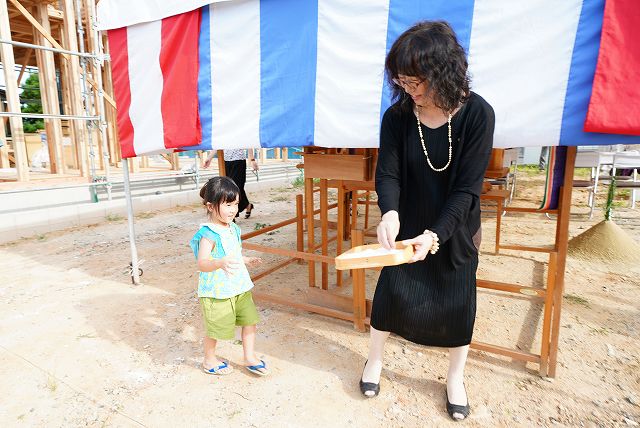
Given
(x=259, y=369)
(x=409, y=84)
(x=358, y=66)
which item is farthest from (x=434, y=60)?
(x=259, y=369)

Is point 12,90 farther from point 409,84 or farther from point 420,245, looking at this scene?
point 420,245

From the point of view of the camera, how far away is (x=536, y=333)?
2.82m

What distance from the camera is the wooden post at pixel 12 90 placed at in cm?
632

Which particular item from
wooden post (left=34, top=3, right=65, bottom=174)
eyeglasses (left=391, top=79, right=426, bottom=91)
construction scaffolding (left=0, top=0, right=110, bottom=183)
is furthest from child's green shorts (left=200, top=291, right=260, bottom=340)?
wooden post (left=34, top=3, right=65, bottom=174)

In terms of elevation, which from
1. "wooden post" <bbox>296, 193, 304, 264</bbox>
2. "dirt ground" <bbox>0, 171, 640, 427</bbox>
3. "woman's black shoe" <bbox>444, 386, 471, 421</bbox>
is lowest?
"dirt ground" <bbox>0, 171, 640, 427</bbox>

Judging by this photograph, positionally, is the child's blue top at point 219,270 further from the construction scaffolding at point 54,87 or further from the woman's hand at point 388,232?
the construction scaffolding at point 54,87

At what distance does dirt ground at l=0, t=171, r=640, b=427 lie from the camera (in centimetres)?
201

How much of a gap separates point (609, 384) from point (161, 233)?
19.1ft

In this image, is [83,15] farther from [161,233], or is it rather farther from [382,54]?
[382,54]

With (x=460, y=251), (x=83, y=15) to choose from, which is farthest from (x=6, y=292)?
(x=83, y=15)

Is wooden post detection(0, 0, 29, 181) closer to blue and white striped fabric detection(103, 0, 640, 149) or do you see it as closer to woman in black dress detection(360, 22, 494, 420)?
blue and white striped fabric detection(103, 0, 640, 149)

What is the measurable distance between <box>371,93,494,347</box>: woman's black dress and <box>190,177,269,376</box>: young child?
0.86 metres

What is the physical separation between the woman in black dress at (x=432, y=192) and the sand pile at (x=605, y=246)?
11.3 feet

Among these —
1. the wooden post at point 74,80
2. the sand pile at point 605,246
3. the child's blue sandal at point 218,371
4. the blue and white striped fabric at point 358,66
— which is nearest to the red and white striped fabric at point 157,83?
the blue and white striped fabric at point 358,66
